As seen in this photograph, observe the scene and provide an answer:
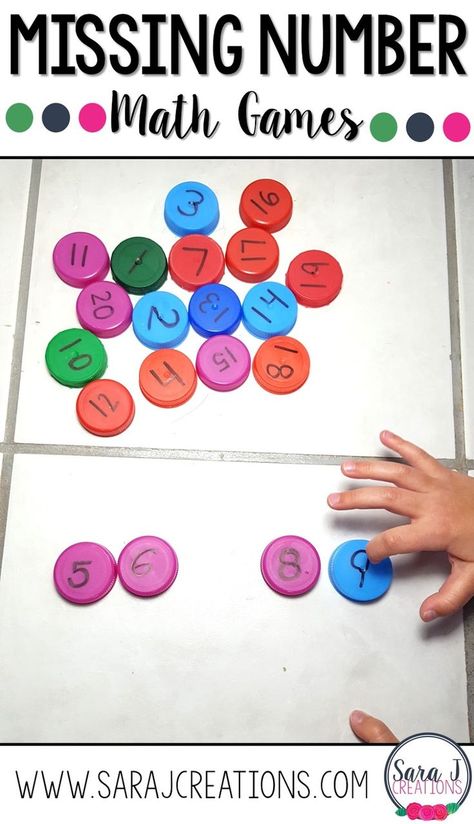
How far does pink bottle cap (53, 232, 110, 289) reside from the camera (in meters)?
1.05

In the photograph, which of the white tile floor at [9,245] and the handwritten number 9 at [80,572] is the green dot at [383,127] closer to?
the white tile floor at [9,245]

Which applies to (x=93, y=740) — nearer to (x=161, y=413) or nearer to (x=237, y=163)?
(x=161, y=413)

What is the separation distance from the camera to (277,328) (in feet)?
3.38

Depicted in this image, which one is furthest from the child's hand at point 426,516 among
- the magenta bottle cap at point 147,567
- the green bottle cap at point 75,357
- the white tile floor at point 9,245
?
the white tile floor at point 9,245

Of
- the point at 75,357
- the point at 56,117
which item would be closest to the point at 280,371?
the point at 75,357

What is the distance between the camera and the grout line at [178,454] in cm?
99

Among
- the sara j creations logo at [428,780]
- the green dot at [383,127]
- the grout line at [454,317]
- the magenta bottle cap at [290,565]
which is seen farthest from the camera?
the green dot at [383,127]

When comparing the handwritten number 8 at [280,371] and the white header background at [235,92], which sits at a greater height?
the white header background at [235,92]

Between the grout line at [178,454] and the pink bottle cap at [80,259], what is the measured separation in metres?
0.25

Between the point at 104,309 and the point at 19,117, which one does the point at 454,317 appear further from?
the point at 19,117

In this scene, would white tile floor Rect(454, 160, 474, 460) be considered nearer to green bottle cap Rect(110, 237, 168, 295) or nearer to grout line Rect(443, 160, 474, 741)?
grout line Rect(443, 160, 474, 741)

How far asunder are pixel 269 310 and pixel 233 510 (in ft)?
0.95

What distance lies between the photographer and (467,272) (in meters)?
1.12

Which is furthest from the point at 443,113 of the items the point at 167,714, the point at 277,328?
the point at 167,714
